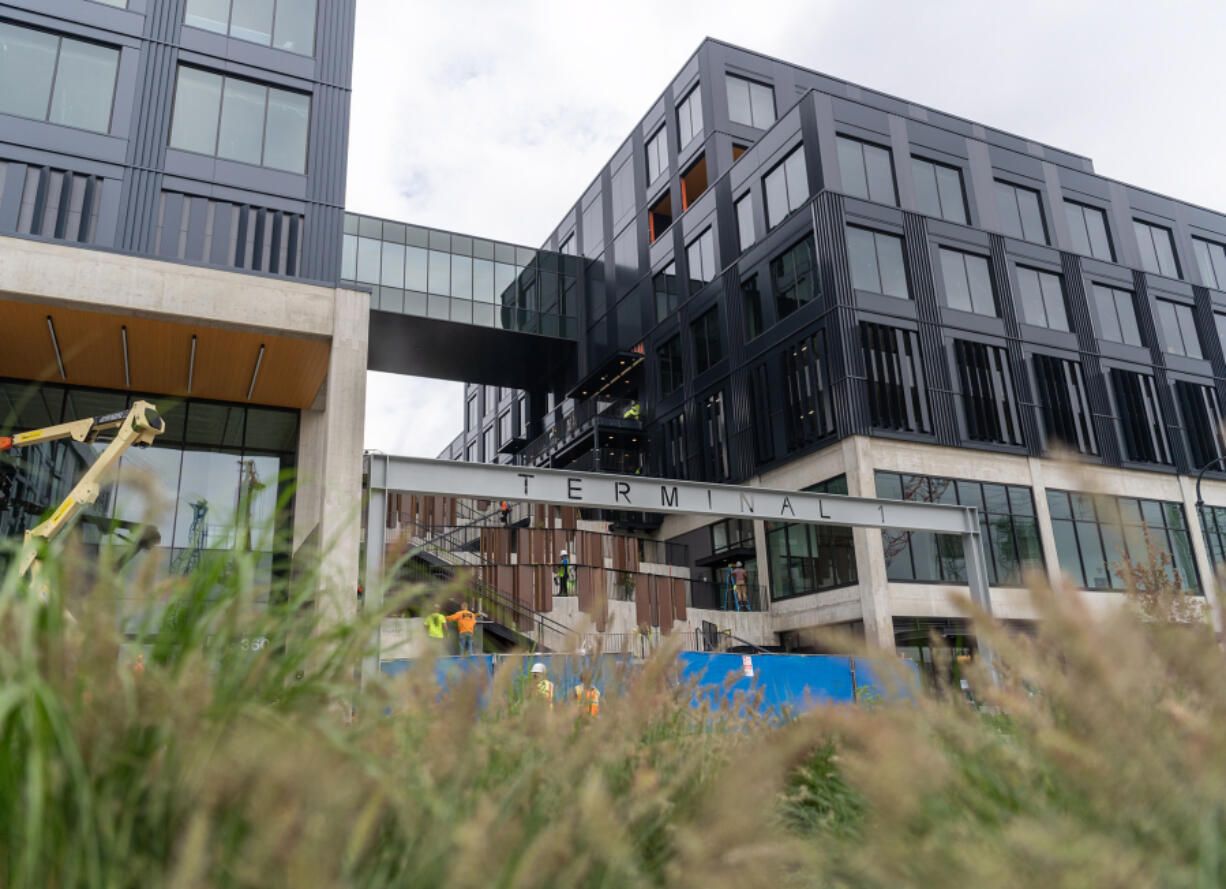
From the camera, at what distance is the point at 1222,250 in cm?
4366

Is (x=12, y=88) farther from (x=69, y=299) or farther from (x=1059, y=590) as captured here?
(x=1059, y=590)

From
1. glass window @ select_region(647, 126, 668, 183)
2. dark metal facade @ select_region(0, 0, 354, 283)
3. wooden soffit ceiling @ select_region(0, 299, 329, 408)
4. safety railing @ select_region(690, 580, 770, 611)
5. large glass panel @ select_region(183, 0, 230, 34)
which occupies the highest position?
glass window @ select_region(647, 126, 668, 183)

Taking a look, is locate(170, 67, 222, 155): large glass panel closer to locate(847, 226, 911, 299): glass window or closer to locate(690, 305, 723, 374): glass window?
locate(847, 226, 911, 299): glass window

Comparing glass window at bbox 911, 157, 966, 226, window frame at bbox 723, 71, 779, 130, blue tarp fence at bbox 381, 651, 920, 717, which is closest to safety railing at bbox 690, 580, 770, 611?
glass window at bbox 911, 157, 966, 226

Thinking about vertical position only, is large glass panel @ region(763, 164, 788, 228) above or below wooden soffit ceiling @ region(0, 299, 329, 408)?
above

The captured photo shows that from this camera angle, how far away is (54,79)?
840 inches

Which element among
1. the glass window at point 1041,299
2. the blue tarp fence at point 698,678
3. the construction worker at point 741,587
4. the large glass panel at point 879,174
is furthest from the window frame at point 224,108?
the glass window at point 1041,299

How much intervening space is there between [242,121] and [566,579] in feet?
48.5

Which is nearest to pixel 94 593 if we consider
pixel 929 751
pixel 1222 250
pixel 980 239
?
pixel 929 751

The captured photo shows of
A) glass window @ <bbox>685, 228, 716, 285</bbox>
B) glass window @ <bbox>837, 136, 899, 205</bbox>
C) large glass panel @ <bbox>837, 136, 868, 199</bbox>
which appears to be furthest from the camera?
glass window @ <bbox>685, 228, 716, 285</bbox>

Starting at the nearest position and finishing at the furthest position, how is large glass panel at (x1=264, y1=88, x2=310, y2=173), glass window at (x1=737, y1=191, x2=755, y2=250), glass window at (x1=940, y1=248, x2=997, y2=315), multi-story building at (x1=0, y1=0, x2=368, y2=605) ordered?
1. multi-story building at (x1=0, y1=0, x2=368, y2=605)
2. large glass panel at (x1=264, y1=88, x2=310, y2=173)
3. glass window at (x1=940, y1=248, x2=997, y2=315)
4. glass window at (x1=737, y1=191, x2=755, y2=250)

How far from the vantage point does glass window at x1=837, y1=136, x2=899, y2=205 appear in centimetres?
3297

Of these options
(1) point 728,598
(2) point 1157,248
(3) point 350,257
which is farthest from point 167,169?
(2) point 1157,248

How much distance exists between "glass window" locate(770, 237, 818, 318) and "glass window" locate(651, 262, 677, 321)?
7268mm
